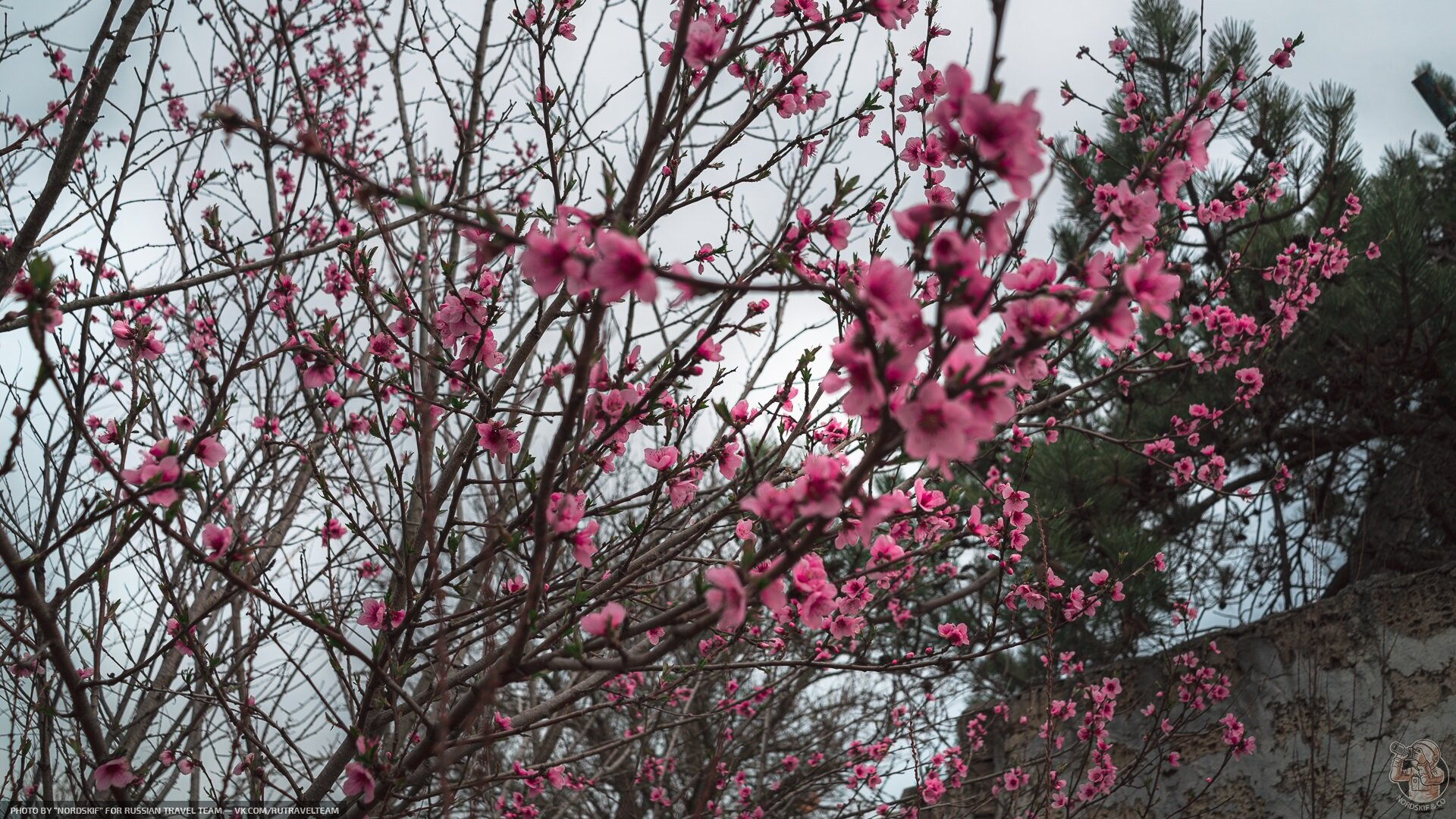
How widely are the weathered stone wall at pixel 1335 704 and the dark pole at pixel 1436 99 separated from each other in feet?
13.6

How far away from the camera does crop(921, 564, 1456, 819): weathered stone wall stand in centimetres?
328

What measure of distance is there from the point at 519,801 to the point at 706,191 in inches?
106

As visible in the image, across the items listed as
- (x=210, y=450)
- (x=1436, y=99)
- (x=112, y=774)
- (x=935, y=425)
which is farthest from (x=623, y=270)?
(x=1436, y=99)

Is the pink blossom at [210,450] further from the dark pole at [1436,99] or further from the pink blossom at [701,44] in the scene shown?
the dark pole at [1436,99]

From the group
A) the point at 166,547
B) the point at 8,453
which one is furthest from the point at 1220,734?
the point at 166,547

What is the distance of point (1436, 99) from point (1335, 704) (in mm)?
4897

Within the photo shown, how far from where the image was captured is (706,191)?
2.42 meters

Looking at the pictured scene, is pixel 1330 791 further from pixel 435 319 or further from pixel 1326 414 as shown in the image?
pixel 435 319

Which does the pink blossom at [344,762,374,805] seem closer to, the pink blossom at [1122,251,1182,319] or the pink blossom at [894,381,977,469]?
the pink blossom at [894,381,977,469]

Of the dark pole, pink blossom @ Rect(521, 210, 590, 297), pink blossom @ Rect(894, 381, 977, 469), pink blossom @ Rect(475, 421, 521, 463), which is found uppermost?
the dark pole

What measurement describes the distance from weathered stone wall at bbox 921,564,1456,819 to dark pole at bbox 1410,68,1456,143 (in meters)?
4.14

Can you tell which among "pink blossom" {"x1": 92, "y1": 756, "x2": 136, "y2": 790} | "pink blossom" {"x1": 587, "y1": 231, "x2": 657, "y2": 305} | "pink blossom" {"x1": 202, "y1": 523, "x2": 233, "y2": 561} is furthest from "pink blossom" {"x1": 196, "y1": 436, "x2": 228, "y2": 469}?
"pink blossom" {"x1": 587, "y1": 231, "x2": 657, "y2": 305}

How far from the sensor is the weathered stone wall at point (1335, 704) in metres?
3.28

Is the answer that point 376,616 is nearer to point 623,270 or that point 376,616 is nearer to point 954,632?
point 623,270
